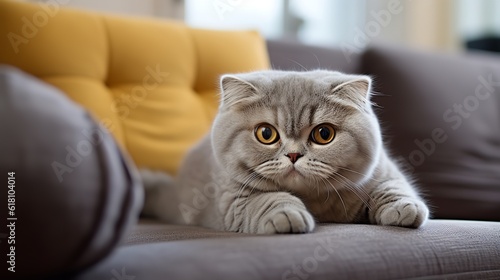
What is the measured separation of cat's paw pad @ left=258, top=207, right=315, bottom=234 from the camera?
1.02 meters

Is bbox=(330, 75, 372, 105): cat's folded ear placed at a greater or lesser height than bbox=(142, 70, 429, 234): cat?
greater

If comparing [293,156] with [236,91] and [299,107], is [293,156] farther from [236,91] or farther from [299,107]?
[236,91]

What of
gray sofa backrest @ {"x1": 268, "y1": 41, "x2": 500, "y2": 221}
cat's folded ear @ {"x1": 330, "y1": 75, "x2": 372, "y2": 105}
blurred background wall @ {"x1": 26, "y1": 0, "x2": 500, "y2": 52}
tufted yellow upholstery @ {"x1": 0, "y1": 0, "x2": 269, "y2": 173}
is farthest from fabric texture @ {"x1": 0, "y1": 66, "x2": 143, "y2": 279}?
blurred background wall @ {"x1": 26, "y1": 0, "x2": 500, "y2": 52}

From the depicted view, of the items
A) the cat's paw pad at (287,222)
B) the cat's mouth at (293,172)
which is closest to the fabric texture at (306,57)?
the cat's mouth at (293,172)

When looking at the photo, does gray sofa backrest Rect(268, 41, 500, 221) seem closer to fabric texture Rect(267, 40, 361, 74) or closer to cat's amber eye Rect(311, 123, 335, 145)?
fabric texture Rect(267, 40, 361, 74)

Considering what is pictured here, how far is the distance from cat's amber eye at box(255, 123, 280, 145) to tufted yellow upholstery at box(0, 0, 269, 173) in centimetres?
60

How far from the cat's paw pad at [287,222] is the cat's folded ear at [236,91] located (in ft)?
0.92

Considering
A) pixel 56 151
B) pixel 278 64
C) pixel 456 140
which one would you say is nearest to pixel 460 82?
pixel 456 140

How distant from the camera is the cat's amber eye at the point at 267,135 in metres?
1.16

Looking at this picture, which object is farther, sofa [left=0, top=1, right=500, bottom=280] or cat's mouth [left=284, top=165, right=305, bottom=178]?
cat's mouth [left=284, top=165, right=305, bottom=178]

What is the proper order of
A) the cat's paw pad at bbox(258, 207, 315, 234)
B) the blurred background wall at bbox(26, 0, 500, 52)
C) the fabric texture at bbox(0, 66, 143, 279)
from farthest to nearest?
the blurred background wall at bbox(26, 0, 500, 52) → the cat's paw pad at bbox(258, 207, 315, 234) → the fabric texture at bbox(0, 66, 143, 279)

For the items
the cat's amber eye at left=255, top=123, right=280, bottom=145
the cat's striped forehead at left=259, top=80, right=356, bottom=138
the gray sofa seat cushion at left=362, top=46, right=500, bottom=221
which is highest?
the cat's striped forehead at left=259, top=80, right=356, bottom=138

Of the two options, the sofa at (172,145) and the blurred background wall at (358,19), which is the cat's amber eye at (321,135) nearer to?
the sofa at (172,145)

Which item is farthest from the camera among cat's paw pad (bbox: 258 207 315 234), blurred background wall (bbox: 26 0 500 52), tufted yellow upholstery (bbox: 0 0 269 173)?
blurred background wall (bbox: 26 0 500 52)
